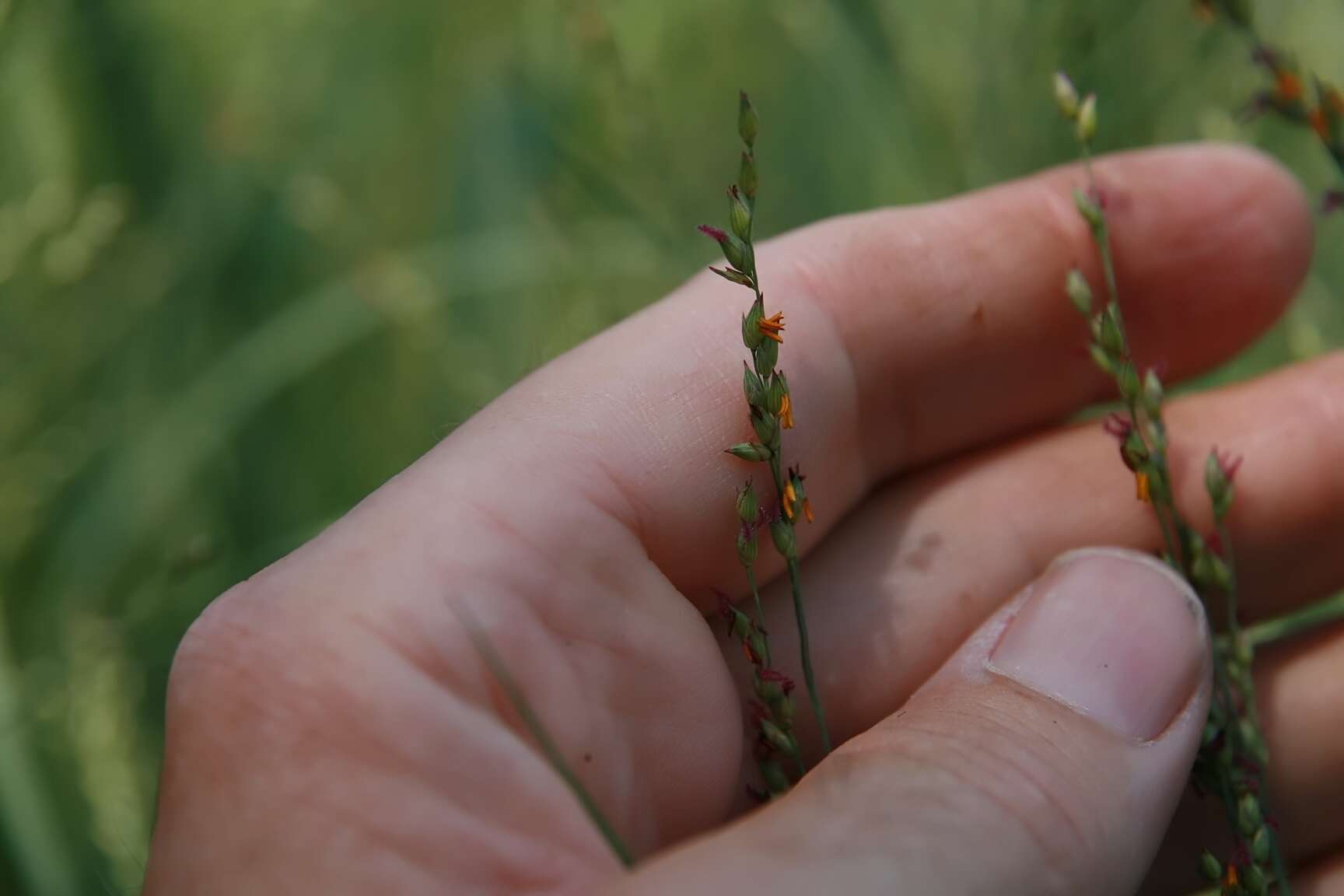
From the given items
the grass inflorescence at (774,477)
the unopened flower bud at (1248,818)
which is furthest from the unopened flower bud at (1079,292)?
the unopened flower bud at (1248,818)

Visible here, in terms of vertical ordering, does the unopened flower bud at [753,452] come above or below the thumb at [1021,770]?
above

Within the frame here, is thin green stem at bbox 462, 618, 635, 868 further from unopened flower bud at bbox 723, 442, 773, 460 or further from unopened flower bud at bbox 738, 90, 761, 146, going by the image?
unopened flower bud at bbox 738, 90, 761, 146

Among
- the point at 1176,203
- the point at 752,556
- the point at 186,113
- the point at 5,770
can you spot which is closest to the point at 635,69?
the point at 186,113

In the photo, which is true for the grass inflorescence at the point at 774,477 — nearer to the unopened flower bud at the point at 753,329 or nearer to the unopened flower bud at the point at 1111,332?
the unopened flower bud at the point at 753,329

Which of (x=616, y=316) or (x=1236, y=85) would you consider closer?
(x=616, y=316)

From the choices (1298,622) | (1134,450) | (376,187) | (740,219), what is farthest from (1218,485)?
(376,187)

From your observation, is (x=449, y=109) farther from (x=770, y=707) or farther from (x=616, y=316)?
(x=770, y=707)
